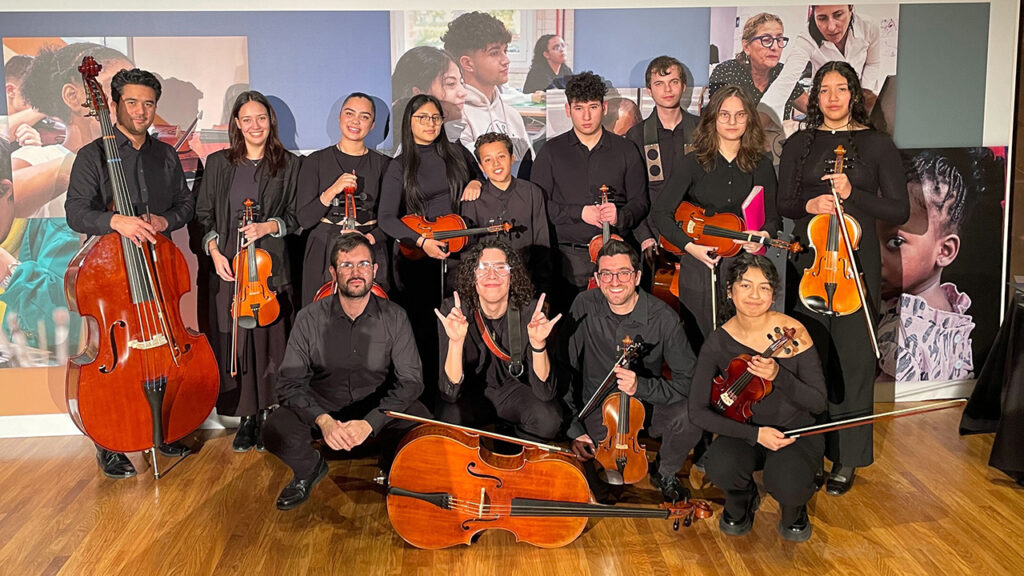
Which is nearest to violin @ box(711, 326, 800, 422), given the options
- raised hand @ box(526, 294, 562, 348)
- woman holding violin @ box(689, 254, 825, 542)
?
woman holding violin @ box(689, 254, 825, 542)

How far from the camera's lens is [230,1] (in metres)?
4.29

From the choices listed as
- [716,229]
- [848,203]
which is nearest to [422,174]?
[716,229]

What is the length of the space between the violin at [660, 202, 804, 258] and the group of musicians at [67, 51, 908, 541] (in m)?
0.04

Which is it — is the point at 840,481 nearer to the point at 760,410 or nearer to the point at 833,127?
the point at 760,410

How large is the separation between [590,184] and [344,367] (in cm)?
132

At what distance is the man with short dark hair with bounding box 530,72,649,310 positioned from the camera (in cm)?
403

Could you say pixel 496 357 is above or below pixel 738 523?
above

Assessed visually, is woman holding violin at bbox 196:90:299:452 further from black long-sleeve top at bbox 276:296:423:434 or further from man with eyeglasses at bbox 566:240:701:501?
man with eyeglasses at bbox 566:240:701:501

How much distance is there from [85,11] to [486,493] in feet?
9.61

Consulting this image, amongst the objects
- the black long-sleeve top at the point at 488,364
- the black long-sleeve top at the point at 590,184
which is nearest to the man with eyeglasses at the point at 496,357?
the black long-sleeve top at the point at 488,364

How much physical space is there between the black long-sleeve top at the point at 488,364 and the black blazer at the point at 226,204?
0.86 metres

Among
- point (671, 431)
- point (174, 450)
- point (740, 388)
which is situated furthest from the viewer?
point (174, 450)

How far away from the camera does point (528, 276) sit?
3.62 meters

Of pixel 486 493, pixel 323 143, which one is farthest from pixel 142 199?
pixel 486 493
